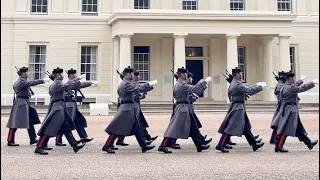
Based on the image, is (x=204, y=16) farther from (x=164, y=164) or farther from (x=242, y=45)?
(x=164, y=164)

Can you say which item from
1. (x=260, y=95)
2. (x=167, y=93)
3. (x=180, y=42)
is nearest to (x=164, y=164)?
(x=180, y=42)

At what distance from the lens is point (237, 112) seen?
27.7ft

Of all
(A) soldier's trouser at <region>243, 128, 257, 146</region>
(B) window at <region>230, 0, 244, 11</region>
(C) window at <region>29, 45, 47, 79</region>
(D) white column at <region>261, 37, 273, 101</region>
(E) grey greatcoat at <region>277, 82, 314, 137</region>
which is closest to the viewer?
(E) grey greatcoat at <region>277, 82, 314, 137</region>

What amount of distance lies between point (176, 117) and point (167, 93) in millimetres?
14959

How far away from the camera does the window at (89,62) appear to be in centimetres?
2345

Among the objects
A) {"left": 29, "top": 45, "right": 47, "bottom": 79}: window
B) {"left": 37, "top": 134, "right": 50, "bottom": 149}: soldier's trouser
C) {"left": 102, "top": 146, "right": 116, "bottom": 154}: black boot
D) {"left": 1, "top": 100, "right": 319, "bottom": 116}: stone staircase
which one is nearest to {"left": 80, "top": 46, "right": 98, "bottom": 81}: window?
{"left": 29, "top": 45, "right": 47, "bottom": 79}: window

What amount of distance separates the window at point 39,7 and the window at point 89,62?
3.60 m

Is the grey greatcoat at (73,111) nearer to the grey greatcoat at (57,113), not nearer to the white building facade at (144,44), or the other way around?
the grey greatcoat at (57,113)

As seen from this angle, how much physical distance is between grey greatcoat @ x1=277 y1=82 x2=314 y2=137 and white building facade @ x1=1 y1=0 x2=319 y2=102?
13284mm

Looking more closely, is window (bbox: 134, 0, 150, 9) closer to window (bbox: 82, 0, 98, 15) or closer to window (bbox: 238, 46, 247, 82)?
window (bbox: 82, 0, 98, 15)

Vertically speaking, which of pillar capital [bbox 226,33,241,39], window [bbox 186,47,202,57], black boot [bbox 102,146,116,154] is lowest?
black boot [bbox 102,146,116,154]

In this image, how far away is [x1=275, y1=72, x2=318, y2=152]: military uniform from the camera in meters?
8.22

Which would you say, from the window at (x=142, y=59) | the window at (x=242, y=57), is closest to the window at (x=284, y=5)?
the window at (x=242, y=57)

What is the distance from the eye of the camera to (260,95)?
2400 cm
